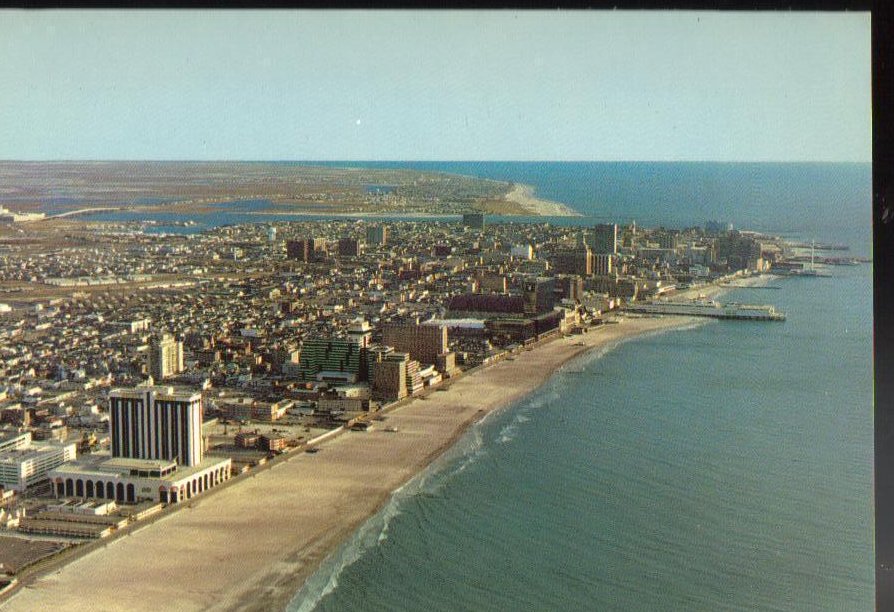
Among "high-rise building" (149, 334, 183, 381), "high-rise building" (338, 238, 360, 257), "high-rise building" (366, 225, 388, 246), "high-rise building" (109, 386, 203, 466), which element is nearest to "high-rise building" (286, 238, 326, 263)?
"high-rise building" (338, 238, 360, 257)

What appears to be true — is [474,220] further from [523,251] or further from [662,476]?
[662,476]

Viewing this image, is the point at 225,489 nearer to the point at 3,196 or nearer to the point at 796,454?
the point at 3,196

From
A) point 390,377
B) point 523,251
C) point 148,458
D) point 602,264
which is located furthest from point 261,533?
Answer: point 602,264

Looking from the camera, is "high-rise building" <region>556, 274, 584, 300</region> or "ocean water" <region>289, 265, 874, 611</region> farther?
"high-rise building" <region>556, 274, 584, 300</region>

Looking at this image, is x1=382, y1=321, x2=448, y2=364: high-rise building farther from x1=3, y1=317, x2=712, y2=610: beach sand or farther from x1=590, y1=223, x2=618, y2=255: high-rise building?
x1=590, y1=223, x2=618, y2=255: high-rise building

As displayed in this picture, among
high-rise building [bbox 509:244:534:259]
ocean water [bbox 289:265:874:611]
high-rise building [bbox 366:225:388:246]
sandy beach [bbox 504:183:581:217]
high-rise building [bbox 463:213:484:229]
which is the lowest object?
ocean water [bbox 289:265:874:611]

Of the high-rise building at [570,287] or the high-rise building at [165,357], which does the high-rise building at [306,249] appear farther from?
the high-rise building at [570,287]

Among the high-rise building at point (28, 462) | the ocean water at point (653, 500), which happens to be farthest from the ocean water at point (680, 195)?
the high-rise building at point (28, 462)
